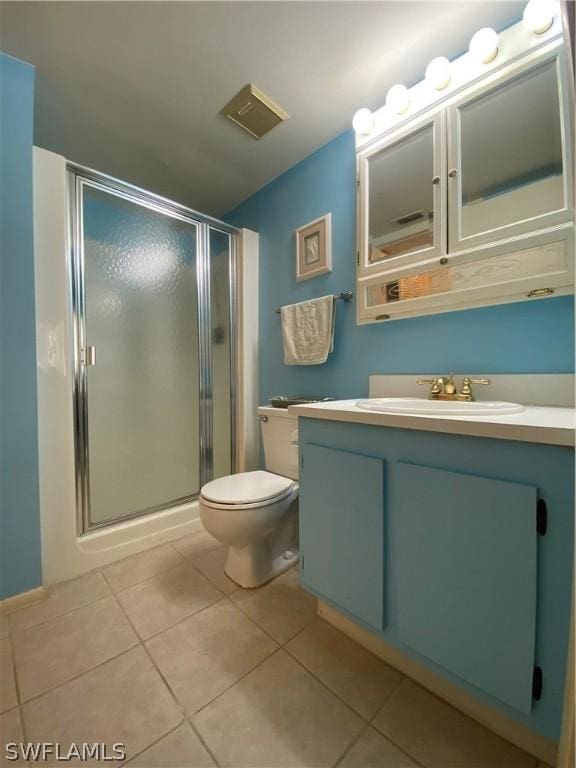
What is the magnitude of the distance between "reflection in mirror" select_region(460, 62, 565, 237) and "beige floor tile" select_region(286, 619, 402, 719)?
1489 mm

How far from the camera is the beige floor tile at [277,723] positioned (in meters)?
0.68

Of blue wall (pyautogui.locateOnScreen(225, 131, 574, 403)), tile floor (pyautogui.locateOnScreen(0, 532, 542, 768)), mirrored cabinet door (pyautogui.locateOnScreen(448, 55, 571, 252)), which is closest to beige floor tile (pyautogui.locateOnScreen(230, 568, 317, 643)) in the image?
tile floor (pyautogui.locateOnScreen(0, 532, 542, 768))

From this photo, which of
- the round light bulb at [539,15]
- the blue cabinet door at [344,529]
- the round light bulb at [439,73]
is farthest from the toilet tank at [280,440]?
the round light bulb at [539,15]

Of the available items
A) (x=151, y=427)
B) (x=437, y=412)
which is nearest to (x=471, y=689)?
(x=437, y=412)

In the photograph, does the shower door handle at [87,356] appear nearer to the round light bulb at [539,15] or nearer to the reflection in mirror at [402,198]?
the reflection in mirror at [402,198]

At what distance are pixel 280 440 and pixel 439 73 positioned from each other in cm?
163

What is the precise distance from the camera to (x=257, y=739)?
0.71 metres

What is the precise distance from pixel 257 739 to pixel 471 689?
0.53m

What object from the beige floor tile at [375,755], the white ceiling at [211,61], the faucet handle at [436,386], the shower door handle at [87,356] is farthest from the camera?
the shower door handle at [87,356]

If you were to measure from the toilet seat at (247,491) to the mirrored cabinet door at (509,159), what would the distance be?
118cm

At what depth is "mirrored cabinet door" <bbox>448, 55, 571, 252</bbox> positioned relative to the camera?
2.99ft

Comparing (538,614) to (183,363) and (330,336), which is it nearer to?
(330,336)
